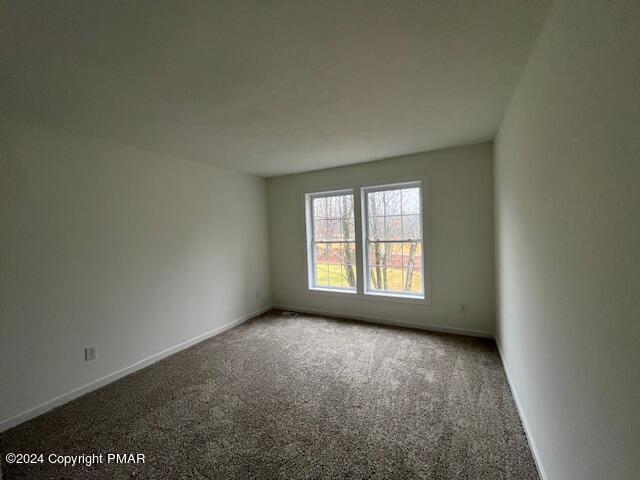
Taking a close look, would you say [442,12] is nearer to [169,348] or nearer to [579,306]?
[579,306]

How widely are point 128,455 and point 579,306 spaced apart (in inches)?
102

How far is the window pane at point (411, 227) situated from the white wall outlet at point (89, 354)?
3.69m

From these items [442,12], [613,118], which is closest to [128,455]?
[613,118]

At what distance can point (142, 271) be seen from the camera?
2971 mm

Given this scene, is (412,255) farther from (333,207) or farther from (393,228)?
(333,207)

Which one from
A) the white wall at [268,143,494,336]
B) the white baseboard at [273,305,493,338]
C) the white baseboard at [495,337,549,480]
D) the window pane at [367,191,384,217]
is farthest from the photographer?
the window pane at [367,191,384,217]

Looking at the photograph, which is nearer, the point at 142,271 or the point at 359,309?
the point at 142,271

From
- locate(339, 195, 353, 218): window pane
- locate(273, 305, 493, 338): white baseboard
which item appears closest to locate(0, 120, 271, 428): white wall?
locate(273, 305, 493, 338): white baseboard

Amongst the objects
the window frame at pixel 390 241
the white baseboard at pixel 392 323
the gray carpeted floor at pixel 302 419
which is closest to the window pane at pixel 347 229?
the window frame at pixel 390 241

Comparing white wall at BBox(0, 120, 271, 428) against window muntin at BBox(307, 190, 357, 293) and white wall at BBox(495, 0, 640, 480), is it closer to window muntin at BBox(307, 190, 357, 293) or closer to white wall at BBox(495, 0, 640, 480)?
window muntin at BBox(307, 190, 357, 293)

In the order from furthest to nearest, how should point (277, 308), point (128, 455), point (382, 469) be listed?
point (277, 308)
point (128, 455)
point (382, 469)

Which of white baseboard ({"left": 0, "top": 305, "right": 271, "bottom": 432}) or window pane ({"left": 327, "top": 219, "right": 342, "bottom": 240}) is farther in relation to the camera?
window pane ({"left": 327, "top": 219, "right": 342, "bottom": 240})

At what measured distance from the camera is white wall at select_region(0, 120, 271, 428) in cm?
213

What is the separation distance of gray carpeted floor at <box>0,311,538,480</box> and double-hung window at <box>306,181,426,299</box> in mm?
1060
